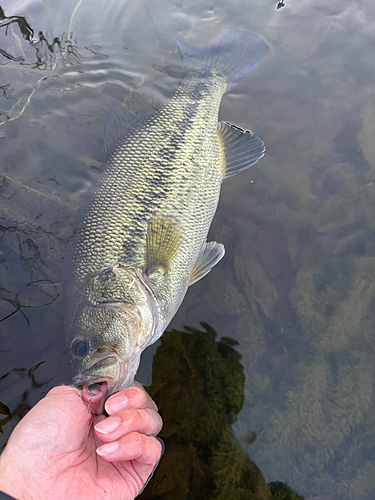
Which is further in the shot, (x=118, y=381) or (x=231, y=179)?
(x=231, y=179)

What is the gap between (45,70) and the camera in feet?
12.7

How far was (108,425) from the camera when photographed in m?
1.81

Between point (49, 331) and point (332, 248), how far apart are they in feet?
8.91

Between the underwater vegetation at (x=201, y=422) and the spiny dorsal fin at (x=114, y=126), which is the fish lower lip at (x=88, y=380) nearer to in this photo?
the underwater vegetation at (x=201, y=422)

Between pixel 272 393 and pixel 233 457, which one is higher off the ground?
pixel 272 393

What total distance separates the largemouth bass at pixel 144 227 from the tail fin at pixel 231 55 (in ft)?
0.74

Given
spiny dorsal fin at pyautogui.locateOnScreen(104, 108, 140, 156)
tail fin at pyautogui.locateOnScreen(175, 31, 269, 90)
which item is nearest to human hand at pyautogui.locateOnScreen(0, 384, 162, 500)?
spiny dorsal fin at pyautogui.locateOnScreen(104, 108, 140, 156)

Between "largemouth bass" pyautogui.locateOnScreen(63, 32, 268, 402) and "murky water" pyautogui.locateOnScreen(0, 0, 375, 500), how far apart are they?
16.3 inches

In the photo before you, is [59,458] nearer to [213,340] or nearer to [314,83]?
[213,340]

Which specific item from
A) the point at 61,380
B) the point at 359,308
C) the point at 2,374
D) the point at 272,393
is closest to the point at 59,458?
the point at 61,380

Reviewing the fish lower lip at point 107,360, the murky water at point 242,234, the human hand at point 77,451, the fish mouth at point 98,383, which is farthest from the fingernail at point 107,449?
the murky water at point 242,234

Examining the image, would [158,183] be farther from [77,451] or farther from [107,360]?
[77,451]

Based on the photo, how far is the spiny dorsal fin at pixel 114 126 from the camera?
3.09 meters

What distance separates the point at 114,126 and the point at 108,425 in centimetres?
253
